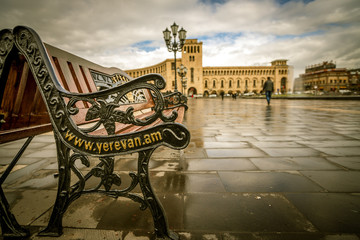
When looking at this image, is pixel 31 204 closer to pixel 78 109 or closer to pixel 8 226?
pixel 8 226

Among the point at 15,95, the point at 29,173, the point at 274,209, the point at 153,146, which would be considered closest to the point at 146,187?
the point at 153,146

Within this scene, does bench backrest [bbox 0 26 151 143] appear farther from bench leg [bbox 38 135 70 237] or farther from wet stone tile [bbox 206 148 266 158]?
wet stone tile [bbox 206 148 266 158]

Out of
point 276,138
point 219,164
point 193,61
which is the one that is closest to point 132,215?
point 219,164

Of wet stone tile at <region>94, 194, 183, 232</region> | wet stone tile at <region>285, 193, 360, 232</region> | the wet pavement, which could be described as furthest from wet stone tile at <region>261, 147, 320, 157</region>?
wet stone tile at <region>94, 194, 183, 232</region>

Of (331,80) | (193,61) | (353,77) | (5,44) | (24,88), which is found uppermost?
(193,61)

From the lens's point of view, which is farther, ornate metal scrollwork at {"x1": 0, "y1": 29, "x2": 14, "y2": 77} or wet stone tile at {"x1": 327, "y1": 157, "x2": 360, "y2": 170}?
wet stone tile at {"x1": 327, "y1": 157, "x2": 360, "y2": 170}

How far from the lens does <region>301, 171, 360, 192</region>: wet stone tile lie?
1544mm

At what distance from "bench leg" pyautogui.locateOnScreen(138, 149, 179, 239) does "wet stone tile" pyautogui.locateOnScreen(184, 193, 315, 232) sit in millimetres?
167

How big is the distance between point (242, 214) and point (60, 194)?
117cm

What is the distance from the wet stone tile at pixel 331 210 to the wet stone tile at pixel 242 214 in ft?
0.25

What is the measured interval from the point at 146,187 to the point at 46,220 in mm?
795

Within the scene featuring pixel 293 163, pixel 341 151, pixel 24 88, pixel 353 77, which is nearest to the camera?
pixel 24 88

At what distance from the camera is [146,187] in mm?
1052

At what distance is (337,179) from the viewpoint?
66.9 inches
